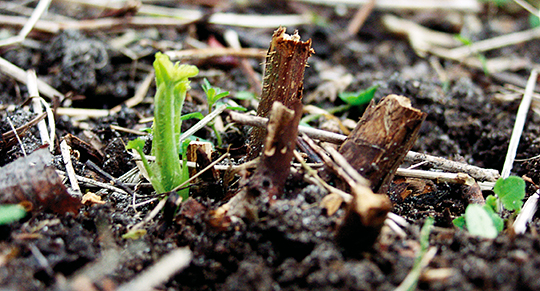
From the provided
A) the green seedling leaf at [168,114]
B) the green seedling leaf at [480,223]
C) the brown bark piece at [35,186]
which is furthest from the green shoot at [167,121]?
the green seedling leaf at [480,223]

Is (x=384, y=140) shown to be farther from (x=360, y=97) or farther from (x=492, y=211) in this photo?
(x=360, y=97)

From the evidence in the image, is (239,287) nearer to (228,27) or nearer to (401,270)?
(401,270)

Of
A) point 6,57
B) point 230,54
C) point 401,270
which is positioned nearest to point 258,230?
point 401,270

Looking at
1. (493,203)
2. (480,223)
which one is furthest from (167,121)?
(493,203)

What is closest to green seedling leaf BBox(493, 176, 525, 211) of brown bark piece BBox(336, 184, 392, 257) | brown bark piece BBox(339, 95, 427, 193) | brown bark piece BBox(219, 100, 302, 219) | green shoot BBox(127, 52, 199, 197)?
brown bark piece BBox(339, 95, 427, 193)

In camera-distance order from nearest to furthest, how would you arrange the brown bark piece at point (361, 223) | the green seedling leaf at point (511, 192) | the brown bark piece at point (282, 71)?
1. the brown bark piece at point (361, 223)
2. the green seedling leaf at point (511, 192)
3. the brown bark piece at point (282, 71)

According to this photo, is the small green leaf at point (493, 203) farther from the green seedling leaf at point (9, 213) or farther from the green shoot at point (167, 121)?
the green seedling leaf at point (9, 213)
